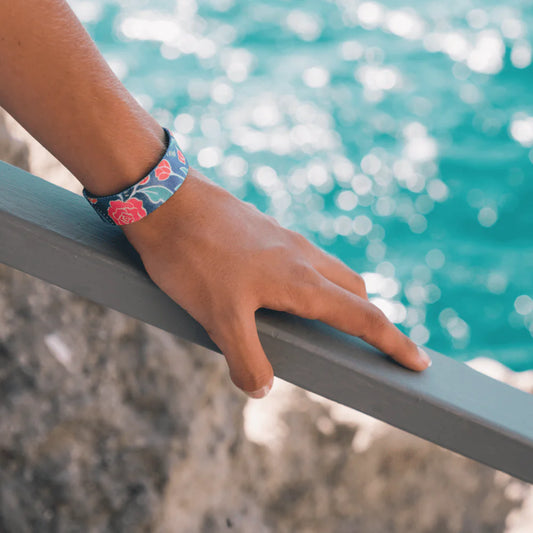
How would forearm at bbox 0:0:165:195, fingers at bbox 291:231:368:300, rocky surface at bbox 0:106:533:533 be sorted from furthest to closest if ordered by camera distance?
rocky surface at bbox 0:106:533:533 → fingers at bbox 291:231:368:300 → forearm at bbox 0:0:165:195

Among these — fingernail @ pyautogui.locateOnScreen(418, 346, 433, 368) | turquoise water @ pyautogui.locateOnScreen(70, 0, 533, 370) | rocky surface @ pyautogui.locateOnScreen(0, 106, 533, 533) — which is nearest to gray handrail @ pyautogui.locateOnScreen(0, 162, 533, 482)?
fingernail @ pyautogui.locateOnScreen(418, 346, 433, 368)

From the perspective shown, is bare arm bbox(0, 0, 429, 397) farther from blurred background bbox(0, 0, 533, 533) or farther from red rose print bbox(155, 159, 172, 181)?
blurred background bbox(0, 0, 533, 533)

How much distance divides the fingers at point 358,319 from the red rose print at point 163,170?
0.15 metres

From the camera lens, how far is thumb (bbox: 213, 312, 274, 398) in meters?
0.56

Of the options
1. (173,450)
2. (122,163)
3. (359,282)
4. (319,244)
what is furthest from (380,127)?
(122,163)

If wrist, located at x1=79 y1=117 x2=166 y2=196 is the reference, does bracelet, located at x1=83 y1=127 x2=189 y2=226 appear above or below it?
below

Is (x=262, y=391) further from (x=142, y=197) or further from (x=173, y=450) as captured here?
(x=173, y=450)

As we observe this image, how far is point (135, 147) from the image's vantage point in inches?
23.3

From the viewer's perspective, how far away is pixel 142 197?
0.58 m

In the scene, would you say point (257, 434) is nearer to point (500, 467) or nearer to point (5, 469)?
point (5, 469)

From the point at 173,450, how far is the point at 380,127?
11.2 ft

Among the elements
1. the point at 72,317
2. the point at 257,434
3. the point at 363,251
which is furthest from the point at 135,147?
the point at 363,251

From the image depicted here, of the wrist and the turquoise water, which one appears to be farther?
the turquoise water

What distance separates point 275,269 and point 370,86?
13.2 feet
